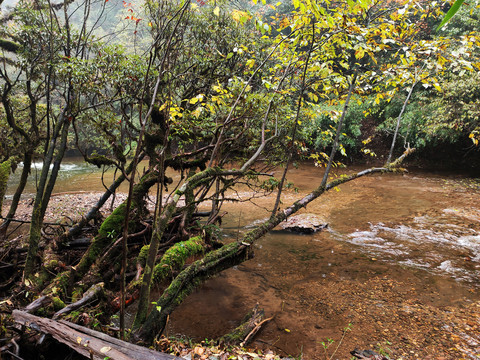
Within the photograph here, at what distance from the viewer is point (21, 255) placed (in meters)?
5.19

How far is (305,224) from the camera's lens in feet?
27.5

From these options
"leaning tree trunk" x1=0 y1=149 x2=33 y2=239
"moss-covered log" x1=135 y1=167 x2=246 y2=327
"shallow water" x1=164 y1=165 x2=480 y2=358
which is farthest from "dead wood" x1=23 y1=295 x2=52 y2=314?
"leaning tree trunk" x1=0 y1=149 x2=33 y2=239

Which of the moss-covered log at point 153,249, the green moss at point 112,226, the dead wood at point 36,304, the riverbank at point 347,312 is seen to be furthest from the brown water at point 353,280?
the green moss at point 112,226

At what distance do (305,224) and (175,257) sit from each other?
17.8 feet

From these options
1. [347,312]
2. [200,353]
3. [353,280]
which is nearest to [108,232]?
[200,353]

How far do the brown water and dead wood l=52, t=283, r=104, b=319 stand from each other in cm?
102

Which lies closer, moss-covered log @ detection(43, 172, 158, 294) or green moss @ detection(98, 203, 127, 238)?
moss-covered log @ detection(43, 172, 158, 294)

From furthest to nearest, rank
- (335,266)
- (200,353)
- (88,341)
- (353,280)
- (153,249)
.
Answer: (335,266), (353,280), (153,249), (200,353), (88,341)

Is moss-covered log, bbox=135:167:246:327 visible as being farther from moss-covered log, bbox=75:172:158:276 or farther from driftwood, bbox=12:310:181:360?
moss-covered log, bbox=75:172:158:276

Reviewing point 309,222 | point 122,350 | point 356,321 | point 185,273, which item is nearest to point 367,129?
point 309,222

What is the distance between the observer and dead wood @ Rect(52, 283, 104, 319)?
2740 millimetres

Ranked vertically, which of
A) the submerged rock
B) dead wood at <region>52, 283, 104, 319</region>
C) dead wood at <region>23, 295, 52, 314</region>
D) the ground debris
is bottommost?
the submerged rock

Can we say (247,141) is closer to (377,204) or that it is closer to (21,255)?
(21,255)

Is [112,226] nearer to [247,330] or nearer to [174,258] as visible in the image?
[174,258]
